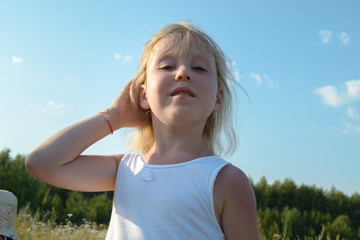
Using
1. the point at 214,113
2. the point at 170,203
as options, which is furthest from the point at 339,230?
the point at 170,203

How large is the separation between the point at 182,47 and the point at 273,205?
9603 millimetres

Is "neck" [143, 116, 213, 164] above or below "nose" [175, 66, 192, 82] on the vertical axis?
below

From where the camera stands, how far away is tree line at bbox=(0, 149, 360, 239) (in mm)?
8969

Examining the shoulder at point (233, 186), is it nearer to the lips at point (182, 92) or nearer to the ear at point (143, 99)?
the lips at point (182, 92)

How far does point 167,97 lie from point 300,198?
983 centimetres

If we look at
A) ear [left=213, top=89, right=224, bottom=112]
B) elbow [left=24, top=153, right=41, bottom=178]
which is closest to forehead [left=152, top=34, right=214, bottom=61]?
ear [left=213, top=89, right=224, bottom=112]

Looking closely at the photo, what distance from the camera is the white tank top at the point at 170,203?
1.63 m

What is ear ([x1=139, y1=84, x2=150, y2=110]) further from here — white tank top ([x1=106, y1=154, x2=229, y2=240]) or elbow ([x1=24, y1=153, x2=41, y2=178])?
elbow ([x1=24, y1=153, x2=41, y2=178])

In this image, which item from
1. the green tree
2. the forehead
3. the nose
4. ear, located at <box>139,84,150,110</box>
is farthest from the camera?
the green tree

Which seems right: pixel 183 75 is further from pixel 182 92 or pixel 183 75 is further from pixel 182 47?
pixel 182 47

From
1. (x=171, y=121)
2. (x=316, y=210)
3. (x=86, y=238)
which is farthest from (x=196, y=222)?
(x=316, y=210)

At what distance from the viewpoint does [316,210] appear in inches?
412

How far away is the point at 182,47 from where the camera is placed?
1879 millimetres

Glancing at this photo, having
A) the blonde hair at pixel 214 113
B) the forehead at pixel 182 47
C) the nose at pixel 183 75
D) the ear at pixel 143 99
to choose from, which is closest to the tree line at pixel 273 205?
the blonde hair at pixel 214 113
